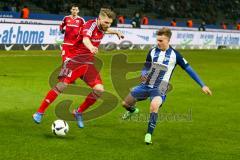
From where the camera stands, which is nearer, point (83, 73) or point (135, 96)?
point (135, 96)

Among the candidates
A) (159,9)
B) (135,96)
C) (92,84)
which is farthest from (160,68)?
(159,9)

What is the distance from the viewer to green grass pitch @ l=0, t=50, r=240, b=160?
25.8 ft

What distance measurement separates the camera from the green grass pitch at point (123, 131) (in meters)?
7.88

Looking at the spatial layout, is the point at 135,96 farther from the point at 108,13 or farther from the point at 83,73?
the point at 108,13

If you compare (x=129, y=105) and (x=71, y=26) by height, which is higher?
(x=71, y=26)

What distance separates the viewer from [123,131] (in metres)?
9.69

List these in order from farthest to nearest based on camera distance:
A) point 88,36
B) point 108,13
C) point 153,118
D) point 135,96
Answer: point 135,96
point 88,36
point 108,13
point 153,118

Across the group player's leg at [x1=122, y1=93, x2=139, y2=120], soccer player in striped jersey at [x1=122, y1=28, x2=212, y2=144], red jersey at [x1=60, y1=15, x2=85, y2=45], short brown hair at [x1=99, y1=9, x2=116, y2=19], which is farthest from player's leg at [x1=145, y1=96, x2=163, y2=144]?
red jersey at [x1=60, y1=15, x2=85, y2=45]

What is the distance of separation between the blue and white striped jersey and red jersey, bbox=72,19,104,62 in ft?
3.87

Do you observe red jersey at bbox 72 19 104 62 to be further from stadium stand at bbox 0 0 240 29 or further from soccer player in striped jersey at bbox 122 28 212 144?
stadium stand at bbox 0 0 240 29

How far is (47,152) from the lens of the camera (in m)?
7.70

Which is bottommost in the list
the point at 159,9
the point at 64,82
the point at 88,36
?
the point at 64,82

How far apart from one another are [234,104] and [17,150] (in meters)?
7.52

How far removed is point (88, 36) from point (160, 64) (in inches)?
56.8
